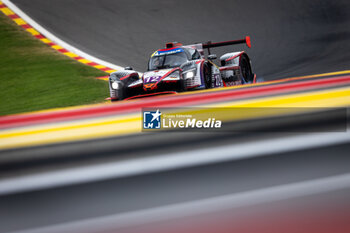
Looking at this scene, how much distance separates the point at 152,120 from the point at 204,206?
31 cm

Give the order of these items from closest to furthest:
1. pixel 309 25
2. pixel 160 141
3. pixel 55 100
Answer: pixel 160 141 → pixel 55 100 → pixel 309 25

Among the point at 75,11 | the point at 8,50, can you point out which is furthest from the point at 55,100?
the point at 75,11

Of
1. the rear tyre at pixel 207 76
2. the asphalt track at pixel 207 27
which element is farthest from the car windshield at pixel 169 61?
the asphalt track at pixel 207 27

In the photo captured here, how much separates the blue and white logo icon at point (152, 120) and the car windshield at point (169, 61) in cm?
495

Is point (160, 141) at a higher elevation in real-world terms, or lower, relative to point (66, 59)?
lower

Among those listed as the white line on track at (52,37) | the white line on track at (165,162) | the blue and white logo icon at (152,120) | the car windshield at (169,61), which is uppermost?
the white line on track at (52,37)

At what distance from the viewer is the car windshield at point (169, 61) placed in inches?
242

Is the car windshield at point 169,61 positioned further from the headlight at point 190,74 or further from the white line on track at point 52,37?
the white line on track at point 52,37

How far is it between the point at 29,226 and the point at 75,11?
45.7 feet

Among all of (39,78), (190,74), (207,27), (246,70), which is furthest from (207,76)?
(207,27)

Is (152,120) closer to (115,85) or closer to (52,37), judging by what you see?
(115,85)

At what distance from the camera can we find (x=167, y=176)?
1048mm

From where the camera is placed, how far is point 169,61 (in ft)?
20.4

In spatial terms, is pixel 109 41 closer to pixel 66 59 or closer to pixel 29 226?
pixel 66 59
